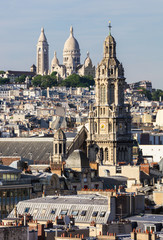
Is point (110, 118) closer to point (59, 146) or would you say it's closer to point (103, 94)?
point (103, 94)

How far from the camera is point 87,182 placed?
72188 mm

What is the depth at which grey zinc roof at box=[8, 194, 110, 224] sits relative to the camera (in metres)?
46.6

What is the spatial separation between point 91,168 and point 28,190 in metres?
15.4

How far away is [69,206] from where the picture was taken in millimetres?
48281

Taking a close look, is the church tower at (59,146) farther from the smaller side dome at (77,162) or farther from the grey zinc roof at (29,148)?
the smaller side dome at (77,162)

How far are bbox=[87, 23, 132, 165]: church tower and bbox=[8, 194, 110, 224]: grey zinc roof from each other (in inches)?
1934

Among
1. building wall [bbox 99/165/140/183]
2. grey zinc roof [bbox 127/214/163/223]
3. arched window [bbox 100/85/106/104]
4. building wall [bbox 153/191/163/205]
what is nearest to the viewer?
grey zinc roof [bbox 127/214/163/223]

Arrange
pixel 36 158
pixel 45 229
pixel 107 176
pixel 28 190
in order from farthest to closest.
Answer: pixel 36 158 < pixel 107 176 < pixel 28 190 < pixel 45 229

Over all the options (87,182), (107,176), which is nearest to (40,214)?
(87,182)

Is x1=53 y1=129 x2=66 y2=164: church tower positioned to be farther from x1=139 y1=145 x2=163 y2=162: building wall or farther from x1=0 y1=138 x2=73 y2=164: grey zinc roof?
x1=139 y1=145 x2=163 y2=162: building wall

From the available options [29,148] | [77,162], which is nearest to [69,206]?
[77,162]

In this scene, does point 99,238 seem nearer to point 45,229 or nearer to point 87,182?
point 45,229

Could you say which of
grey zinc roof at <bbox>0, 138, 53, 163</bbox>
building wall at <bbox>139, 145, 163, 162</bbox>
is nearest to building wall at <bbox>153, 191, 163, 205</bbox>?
grey zinc roof at <bbox>0, 138, 53, 163</bbox>

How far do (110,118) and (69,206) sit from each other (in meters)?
52.6
